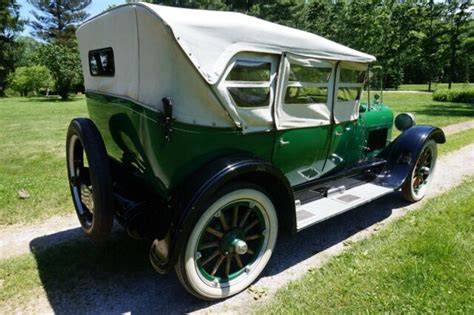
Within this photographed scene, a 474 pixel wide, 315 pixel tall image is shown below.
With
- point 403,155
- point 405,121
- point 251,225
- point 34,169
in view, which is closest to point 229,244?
point 251,225

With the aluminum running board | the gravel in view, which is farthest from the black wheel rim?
the aluminum running board

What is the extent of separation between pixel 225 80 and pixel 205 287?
166 centimetres

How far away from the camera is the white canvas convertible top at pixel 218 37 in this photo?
252 centimetres

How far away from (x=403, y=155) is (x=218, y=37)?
10.5 ft

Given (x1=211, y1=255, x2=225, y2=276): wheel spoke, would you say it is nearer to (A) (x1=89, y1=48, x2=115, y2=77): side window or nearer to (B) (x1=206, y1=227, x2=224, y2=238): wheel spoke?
(B) (x1=206, y1=227, x2=224, y2=238): wheel spoke

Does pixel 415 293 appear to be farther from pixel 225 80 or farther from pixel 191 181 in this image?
pixel 225 80

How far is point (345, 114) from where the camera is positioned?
409 cm

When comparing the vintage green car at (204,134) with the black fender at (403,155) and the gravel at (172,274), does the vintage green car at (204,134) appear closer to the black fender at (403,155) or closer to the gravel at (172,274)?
the gravel at (172,274)

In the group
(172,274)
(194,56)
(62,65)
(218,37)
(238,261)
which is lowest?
(172,274)

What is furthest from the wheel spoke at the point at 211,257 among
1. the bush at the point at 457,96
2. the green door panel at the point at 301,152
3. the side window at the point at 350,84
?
the bush at the point at 457,96

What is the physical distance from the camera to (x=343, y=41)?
3219cm

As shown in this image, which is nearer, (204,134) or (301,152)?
(204,134)

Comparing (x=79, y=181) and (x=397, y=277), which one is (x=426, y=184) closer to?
(x=397, y=277)

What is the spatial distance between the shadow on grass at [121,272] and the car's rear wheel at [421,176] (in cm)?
103
